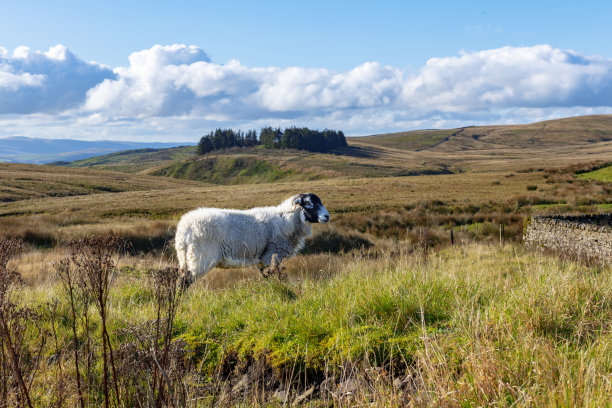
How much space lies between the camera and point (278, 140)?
166750 millimetres

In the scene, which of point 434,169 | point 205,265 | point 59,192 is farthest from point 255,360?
point 434,169

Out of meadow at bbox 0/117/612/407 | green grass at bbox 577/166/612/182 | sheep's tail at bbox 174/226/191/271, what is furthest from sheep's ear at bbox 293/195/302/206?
green grass at bbox 577/166/612/182

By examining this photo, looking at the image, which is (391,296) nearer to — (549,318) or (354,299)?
(354,299)

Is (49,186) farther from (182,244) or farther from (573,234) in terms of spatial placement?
(573,234)

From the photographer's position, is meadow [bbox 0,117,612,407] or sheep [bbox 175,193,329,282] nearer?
meadow [bbox 0,117,612,407]

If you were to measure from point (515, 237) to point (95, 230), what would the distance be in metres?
19.6

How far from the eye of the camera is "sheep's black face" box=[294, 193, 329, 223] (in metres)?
11.3

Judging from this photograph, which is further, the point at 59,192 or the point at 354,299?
the point at 59,192

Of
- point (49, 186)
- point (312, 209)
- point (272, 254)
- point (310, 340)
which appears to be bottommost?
point (49, 186)

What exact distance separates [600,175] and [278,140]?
12800cm

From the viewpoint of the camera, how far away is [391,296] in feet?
15.7

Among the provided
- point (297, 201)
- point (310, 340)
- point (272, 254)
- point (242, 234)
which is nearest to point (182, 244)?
point (242, 234)

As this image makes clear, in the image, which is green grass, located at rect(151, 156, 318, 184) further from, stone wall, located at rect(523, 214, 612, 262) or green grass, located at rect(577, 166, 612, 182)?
stone wall, located at rect(523, 214, 612, 262)

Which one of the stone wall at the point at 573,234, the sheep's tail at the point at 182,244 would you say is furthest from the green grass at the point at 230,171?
the sheep's tail at the point at 182,244
